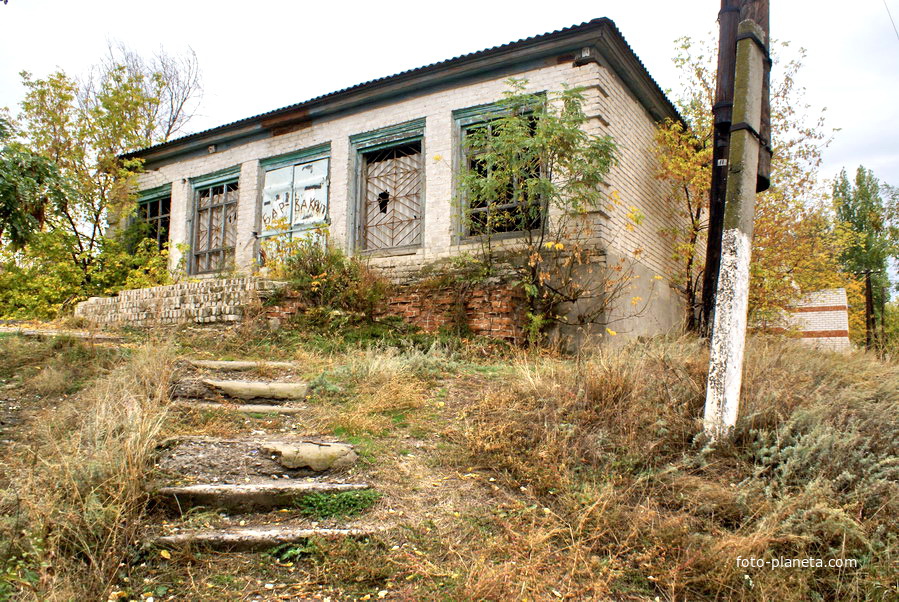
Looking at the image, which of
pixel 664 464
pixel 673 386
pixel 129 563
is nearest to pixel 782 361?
pixel 673 386

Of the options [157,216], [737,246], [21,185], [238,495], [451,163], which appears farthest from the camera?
[157,216]

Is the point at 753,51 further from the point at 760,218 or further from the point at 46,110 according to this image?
the point at 46,110

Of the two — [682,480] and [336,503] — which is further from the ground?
[682,480]

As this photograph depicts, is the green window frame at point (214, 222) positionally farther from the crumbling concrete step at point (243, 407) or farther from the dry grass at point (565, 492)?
the dry grass at point (565, 492)

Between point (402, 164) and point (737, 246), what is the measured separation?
22.7 ft

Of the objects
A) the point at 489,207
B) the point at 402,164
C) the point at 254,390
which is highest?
the point at 402,164

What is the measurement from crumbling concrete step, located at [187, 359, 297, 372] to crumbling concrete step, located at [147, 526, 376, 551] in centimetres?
296

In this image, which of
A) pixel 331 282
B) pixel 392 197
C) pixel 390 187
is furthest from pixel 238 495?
pixel 390 187

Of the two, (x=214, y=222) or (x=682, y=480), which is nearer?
(x=682, y=480)

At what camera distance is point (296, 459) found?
354 cm

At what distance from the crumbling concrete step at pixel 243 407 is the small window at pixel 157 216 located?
9.44 metres

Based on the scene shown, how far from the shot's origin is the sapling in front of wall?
23.6ft

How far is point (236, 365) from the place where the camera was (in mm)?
5746

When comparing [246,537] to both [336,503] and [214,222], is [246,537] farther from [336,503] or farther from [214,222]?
[214,222]
